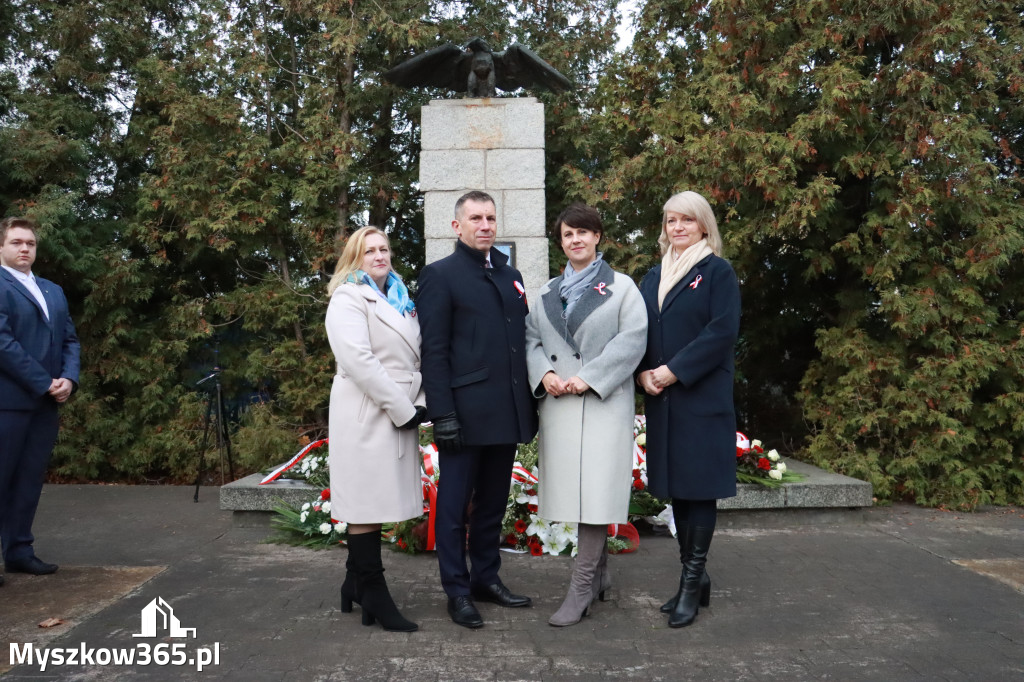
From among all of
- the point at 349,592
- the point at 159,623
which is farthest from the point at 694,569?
the point at 159,623

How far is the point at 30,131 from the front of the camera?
7.76 m

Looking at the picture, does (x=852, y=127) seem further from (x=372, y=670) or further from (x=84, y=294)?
(x=84, y=294)

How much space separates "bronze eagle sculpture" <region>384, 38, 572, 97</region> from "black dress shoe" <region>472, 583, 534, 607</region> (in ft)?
12.6

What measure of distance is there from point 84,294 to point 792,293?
663cm

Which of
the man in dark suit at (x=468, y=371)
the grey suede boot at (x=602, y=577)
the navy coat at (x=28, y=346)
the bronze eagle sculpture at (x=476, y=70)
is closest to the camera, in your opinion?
the man in dark suit at (x=468, y=371)

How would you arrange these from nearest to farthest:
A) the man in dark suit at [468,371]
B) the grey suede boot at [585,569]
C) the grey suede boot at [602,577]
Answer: the man in dark suit at [468,371]
the grey suede boot at [585,569]
the grey suede boot at [602,577]

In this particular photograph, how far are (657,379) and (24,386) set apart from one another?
3242 mm

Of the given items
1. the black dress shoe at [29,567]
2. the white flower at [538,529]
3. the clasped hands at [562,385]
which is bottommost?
the black dress shoe at [29,567]

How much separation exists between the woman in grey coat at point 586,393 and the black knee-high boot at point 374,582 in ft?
2.17

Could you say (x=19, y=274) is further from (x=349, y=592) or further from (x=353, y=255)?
(x=349, y=592)

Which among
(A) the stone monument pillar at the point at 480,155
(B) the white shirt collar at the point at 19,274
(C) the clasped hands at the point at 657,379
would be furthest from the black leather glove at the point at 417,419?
(A) the stone monument pillar at the point at 480,155

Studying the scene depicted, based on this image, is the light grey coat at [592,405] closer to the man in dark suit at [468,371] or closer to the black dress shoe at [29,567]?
the man in dark suit at [468,371]

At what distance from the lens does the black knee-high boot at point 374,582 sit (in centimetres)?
360

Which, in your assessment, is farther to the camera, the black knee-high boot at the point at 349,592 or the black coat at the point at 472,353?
the black knee-high boot at the point at 349,592
